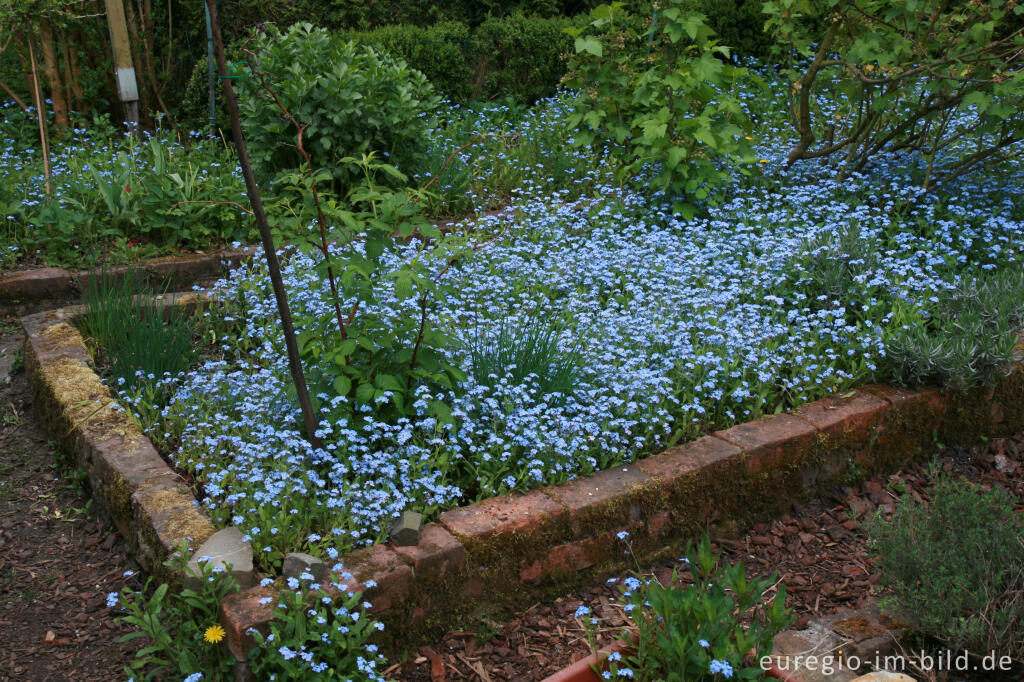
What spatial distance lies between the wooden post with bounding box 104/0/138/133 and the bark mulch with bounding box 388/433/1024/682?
Result: 5.71m

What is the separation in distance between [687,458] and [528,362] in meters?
0.74

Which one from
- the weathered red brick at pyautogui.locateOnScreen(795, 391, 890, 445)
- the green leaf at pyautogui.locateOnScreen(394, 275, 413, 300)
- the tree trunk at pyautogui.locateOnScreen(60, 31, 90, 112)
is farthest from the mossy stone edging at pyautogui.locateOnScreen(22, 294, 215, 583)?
the tree trunk at pyautogui.locateOnScreen(60, 31, 90, 112)

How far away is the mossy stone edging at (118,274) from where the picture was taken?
16.7 ft

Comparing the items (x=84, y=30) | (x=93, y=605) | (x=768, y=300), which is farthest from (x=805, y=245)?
(x=84, y=30)

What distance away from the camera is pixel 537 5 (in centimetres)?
1057

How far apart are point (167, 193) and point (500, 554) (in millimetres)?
3847

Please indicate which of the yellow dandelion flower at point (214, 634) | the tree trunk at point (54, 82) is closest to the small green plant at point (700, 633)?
the yellow dandelion flower at point (214, 634)

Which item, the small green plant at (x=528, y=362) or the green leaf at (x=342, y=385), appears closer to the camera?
the green leaf at (x=342, y=385)

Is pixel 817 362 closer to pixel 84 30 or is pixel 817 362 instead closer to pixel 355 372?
pixel 355 372

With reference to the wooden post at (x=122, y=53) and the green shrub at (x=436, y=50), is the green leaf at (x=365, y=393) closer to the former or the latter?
the wooden post at (x=122, y=53)

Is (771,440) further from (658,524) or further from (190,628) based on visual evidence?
(190,628)

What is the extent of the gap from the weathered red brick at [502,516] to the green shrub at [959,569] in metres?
1.07

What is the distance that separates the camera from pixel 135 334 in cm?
397

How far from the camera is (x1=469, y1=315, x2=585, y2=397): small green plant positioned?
3531 mm
